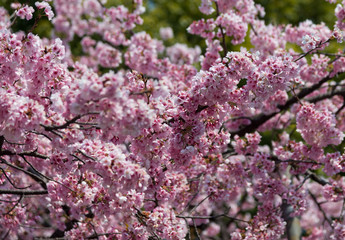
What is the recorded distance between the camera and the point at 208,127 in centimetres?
356

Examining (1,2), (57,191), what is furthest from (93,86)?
(1,2)

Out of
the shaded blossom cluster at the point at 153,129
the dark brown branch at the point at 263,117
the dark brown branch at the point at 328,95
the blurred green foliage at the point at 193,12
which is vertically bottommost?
the shaded blossom cluster at the point at 153,129

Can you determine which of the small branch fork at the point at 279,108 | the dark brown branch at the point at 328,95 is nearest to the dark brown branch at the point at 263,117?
the small branch fork at the point at 279,108

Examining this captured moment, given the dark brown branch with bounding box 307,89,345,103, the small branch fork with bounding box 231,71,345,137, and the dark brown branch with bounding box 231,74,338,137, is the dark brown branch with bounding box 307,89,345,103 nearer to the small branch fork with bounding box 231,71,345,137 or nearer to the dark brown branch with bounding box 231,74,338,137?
the small branch fork with bounding box 231,71,345,137

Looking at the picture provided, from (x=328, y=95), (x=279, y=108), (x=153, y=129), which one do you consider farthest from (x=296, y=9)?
(x=153, y=129)

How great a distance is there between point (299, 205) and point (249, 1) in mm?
3288

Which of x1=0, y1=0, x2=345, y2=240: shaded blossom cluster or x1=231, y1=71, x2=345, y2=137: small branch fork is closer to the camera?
x1=0, y1=0, x2=345, y2=240: shaded blossom cluster

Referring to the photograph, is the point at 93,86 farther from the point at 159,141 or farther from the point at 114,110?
the point at 159,141

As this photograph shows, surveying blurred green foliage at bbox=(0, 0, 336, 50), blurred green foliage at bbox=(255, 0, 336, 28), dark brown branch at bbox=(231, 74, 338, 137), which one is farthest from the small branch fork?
Result: blurred green foliage at bbox=(255, 0, 336, 28)

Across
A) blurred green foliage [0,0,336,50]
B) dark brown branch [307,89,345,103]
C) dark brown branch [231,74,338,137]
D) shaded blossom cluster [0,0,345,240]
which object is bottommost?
shaded blossom cluster [0,0,345,240]

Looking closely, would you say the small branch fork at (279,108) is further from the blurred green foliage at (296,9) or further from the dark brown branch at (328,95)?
the blurred green foliage at (296,9)

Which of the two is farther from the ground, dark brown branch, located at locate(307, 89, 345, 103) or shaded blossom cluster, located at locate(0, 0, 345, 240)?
dark brown branch, located at locate(307, 89, 345, 103)

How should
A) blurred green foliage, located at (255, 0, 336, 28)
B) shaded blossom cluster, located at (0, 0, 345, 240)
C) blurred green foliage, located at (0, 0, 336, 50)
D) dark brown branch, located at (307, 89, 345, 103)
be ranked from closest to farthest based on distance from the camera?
shaded blossom cluster, located at (0, 0, 345, 240) → dark brown branch, located at (307, 89, 345, 103) → blurred green foliage, located at (0, 0, 336, 50) → blurred green foliage, located at (255, 0, 336, 28)

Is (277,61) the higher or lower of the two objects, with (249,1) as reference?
lower
